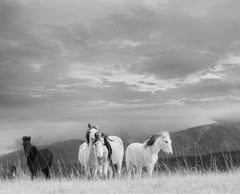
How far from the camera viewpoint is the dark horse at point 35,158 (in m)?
15.7

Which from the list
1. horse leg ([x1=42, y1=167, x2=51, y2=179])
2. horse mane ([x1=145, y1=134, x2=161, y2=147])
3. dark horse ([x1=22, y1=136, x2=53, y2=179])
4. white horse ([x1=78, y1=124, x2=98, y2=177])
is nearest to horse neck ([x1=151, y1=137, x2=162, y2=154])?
horse mane ([x1=145, y1=134, x2=161, y2=147])

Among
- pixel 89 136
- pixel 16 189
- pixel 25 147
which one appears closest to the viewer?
pixel 16 189

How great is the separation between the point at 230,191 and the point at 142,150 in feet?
26.8

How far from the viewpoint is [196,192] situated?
9.18 metres

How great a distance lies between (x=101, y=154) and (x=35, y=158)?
4.01m

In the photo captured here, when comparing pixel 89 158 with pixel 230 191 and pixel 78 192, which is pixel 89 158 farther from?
pixel 230 191

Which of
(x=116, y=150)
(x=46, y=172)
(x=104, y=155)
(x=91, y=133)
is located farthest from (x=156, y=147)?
(x=46, y=172)

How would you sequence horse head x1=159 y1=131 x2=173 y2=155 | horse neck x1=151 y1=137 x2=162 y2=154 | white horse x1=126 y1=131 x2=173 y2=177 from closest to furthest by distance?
horse head x1=159 y1=131 x2=173 y2=155, white horse x1=126 y1=131 x2=173 y2=177, horse neck x1=151 y1=137 x2=162 y2=154

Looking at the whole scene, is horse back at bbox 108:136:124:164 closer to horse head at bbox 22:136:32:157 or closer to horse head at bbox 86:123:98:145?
horse head at bbox 86:123:98:145

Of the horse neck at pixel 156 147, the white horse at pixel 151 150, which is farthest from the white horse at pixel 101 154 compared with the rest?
the horse neck at pixel 156 147

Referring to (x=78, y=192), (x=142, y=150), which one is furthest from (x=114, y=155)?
(x=78, y=192)

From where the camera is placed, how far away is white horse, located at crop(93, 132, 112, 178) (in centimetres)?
1366

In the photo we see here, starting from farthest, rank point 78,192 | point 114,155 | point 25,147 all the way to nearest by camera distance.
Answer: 1. point 114,155
2. point 25,147
3. point 78,192

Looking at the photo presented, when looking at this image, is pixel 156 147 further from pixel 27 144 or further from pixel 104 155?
pixel 27 144
